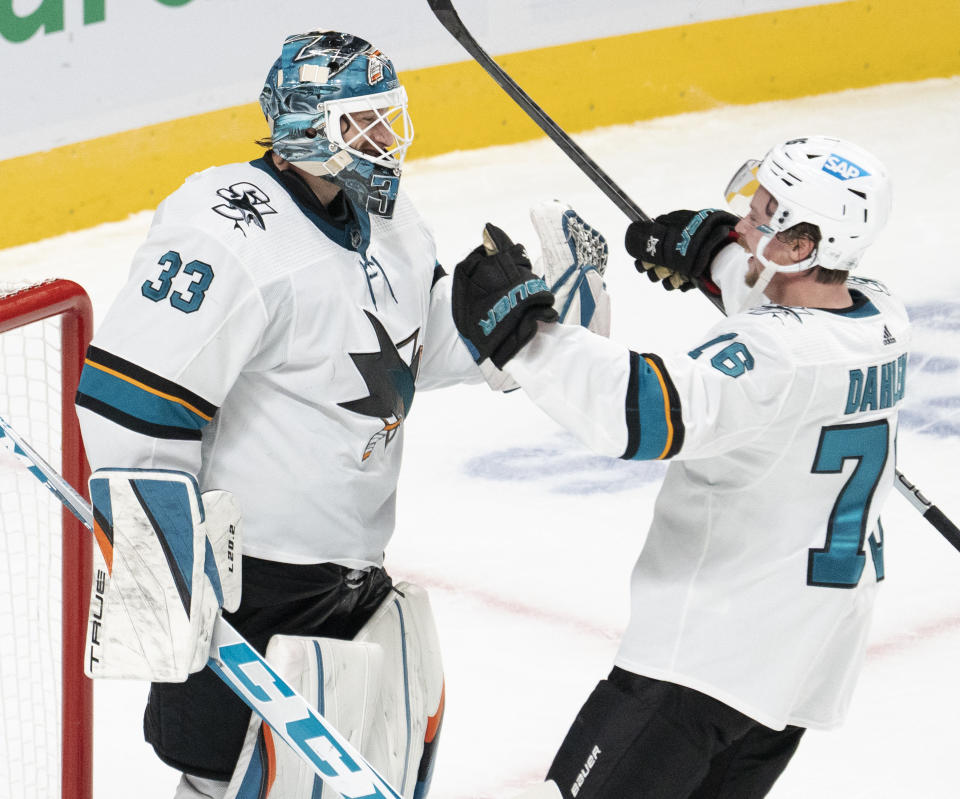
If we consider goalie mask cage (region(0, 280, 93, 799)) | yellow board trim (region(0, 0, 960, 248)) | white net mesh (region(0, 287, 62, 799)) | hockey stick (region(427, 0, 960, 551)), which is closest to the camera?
goalie mask cage (region(0, 280, 93, 799))

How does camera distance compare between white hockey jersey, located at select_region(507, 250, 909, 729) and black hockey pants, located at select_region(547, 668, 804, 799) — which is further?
black hockey pants, located at select_region(547, 668, 804, 799)

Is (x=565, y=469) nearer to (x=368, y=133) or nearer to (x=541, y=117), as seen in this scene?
(x=541, y=117)

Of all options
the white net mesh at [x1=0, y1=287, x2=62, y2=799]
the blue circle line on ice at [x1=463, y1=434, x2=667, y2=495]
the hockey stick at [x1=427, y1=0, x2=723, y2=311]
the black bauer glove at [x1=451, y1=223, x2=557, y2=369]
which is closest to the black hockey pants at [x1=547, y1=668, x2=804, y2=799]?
the black bauer glove at [x1=451, y1=223, x2=557, y2=369]

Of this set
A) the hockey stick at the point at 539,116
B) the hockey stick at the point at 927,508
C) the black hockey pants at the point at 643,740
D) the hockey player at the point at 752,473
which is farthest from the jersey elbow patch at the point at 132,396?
the hockey stick at the point at 927,508

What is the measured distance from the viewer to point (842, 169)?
5.52ft

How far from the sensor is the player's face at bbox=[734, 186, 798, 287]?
5.61ft

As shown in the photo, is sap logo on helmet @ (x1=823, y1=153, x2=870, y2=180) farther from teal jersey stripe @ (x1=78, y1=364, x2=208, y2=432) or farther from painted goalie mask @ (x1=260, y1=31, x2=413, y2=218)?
teal jersey stripe @ (x1=78, y1=364, x2=208, y2=432)

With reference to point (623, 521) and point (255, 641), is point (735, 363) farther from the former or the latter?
point (623, 521)

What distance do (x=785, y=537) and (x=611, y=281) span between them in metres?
2.55

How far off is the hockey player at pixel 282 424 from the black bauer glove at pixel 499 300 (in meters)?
0.01

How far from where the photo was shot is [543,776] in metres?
2.43

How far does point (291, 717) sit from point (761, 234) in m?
0.83

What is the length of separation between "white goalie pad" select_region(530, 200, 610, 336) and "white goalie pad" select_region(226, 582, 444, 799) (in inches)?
18.5

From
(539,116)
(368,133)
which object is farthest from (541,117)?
(368,133)
